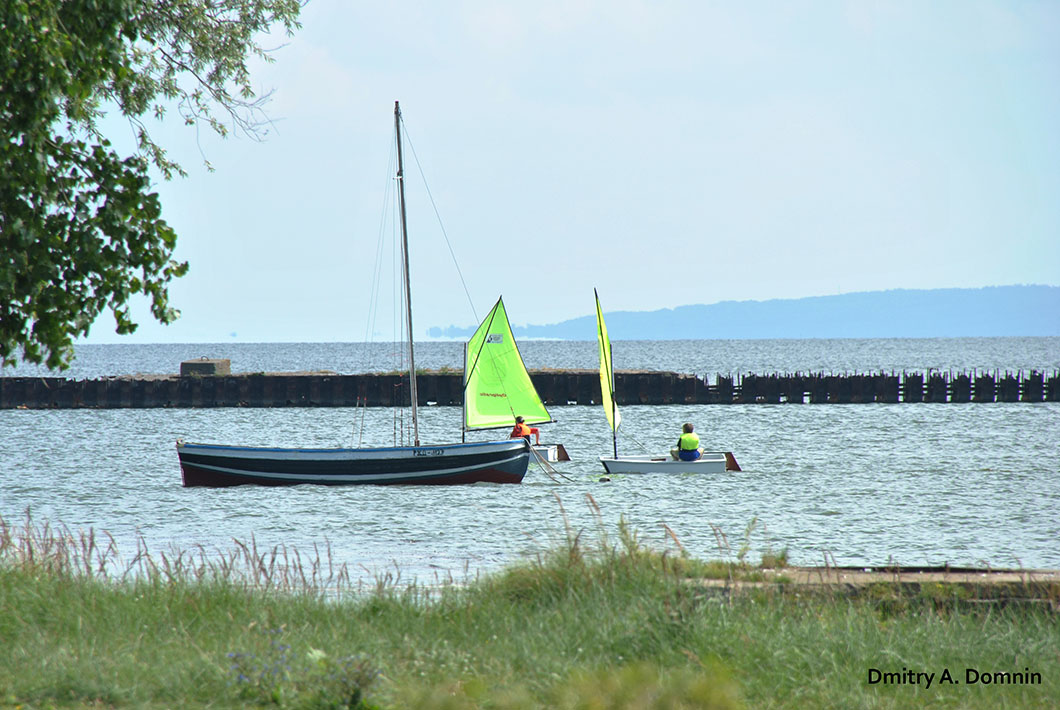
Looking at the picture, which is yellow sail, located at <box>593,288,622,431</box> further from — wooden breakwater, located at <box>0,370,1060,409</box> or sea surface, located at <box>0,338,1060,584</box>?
wooden breakwater, located at <box>0,370,1060,409</box>

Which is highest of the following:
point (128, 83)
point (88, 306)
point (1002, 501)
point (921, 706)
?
point (128, 83)

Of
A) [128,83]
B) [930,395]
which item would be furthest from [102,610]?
[930,395]

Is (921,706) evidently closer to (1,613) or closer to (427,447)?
(1,613)

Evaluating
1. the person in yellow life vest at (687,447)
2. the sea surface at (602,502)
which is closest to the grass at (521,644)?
the sea surface at (602,502)

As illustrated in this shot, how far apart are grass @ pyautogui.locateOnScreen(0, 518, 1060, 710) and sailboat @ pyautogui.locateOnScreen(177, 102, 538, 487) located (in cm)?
1856

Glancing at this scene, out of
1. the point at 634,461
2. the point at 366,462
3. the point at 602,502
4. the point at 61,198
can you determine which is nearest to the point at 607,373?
the point at 634,461

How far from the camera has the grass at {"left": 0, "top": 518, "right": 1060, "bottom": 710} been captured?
6.00 metres

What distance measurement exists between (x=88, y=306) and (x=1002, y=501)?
25332 mm

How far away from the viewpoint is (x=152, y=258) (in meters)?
8.30

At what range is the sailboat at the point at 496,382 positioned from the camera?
31.3 m

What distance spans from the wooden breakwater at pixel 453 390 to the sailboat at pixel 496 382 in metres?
34.2

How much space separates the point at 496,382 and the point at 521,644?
81.7ft

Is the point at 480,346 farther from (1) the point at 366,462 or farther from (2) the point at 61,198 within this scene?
(2) the point at 61,198

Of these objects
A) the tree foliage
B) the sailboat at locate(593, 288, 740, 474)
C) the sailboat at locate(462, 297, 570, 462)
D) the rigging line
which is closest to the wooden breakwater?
the sailboat at locate(462, 297, 570, 462)
